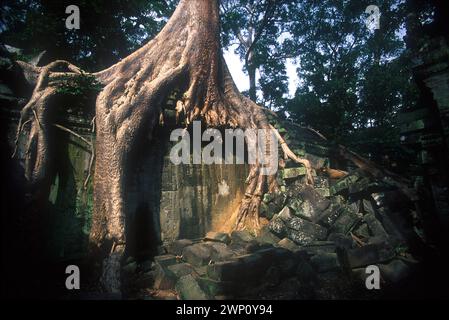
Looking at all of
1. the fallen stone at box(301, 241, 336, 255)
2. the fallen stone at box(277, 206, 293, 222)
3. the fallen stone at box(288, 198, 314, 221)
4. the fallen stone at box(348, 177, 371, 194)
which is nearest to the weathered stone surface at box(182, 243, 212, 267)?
the fallen stone at box(301, 241, 336, 255)

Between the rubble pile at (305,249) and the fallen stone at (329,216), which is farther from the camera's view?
the fallen stone at (329,216)

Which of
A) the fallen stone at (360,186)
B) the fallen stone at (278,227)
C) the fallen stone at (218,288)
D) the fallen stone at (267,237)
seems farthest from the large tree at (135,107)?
the fallen stone at (218,288)

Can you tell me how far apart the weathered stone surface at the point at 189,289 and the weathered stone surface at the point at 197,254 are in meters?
0.62

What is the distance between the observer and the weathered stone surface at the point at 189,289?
3656 mm

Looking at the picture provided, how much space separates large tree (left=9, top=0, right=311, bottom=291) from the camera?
4434mm

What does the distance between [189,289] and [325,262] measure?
202 cm

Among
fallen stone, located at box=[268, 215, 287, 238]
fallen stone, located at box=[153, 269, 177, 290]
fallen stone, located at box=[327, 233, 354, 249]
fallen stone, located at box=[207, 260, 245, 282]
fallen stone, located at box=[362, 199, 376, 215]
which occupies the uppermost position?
fallen stone, located at box=[362, 199, 376, 215]

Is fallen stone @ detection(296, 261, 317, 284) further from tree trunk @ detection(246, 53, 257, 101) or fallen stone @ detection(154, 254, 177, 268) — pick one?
tree trunk @ detection(246, 53, 257, 101)

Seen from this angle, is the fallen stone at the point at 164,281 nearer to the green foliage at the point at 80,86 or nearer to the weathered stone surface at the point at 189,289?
the weathered stone surface at the point at 189,289

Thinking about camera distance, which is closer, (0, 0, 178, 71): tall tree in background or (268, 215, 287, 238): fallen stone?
(268, 215, 287, 238): fallen stone

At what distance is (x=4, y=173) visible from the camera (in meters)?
4.13

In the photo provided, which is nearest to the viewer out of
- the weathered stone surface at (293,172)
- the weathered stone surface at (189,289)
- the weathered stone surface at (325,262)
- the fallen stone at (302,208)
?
the weathered stone surface at (189,289)

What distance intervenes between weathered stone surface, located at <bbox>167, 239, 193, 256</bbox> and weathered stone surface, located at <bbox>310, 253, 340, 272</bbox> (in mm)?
2194

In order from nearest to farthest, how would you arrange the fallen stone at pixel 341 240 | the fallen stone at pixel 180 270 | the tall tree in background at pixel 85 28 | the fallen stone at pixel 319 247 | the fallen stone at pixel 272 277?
the fallen stone at pixel 272 277 < the fallen stone at pixel 180 270 < the fallen stone at pixel 319 247 < the fallen stone at pixel 341 240 < the tall tree in background at pixel 85 28
